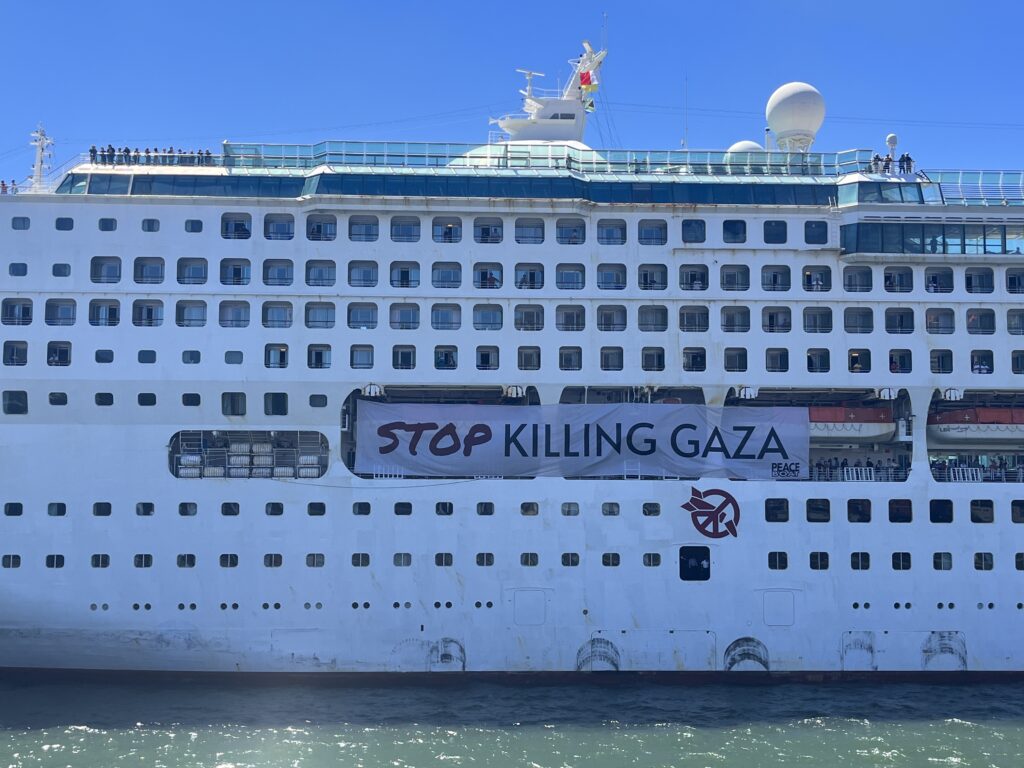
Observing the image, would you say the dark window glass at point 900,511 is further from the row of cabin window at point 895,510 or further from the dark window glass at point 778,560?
the dark window glass at point 778,560

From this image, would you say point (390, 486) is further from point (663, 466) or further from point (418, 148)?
point (418, 148)

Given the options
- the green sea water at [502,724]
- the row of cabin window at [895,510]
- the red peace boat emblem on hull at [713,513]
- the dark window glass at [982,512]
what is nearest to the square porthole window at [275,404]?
the green sea water at [502,724]

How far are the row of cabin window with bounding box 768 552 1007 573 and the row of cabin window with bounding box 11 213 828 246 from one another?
6.67 metres

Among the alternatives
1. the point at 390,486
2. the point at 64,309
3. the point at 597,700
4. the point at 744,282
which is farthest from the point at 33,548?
the point at 744,282

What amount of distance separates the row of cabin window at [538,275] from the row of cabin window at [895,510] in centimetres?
457

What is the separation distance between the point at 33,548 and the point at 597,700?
11.3 metres

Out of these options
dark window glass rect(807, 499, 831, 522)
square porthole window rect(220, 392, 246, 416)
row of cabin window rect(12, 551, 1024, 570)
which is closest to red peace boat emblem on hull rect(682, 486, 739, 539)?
row of cabin window rect(12, 551, 1024, 570)

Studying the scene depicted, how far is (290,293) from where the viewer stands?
1928 centimetres

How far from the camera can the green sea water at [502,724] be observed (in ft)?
49.9

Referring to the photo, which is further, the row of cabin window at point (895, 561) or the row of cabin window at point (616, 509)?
the row of cabin window at point (895, 561)

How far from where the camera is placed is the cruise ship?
59.8 ft

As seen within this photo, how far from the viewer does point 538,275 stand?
1986 centimetres

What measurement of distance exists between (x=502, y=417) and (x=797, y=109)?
1082 cm

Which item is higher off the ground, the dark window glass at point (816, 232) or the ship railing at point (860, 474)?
the dark window glass at point (816, 232)
